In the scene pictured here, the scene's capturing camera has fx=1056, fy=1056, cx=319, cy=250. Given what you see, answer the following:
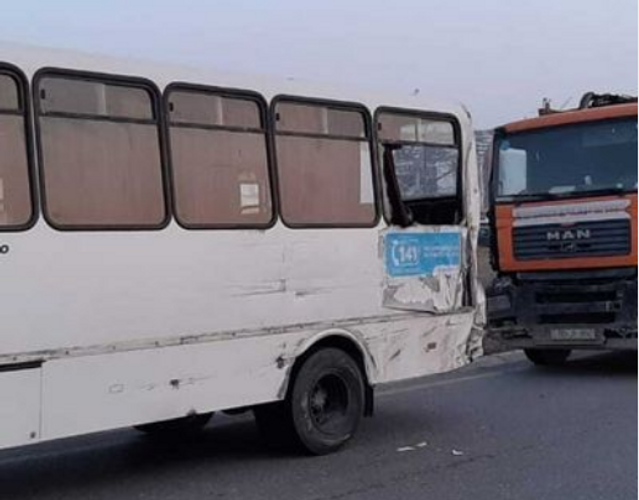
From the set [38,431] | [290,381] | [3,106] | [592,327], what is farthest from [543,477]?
[592,327]

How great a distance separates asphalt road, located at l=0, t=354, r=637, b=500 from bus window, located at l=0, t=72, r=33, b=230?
6.04 feet

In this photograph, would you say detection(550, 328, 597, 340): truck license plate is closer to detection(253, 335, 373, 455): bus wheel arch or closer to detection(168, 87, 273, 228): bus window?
detection(253, 335, 373, 455): bus wheel arch

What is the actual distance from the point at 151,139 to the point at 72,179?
638mm

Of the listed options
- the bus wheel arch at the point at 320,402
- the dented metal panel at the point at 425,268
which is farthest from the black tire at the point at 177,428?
the dented metal panel at the point at 425,268

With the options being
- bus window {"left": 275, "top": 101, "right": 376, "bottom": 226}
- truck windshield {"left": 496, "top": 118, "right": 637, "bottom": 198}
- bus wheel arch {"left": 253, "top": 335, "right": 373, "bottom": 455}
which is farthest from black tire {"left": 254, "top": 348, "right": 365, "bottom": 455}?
truck windshield {"left": 496, "top": 118, "right": 637, "bottom": 198}

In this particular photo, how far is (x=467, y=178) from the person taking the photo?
8.82m

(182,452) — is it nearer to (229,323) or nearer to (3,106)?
(229,323)

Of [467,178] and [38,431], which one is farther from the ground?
[467,178]

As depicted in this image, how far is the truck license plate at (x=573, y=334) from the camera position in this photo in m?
11.8

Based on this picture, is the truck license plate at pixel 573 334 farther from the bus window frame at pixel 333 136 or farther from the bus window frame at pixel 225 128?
the bus window frame at pixel 225 128

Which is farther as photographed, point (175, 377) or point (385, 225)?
point (385, 225)

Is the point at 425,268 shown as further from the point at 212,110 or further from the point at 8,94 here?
the point at 8,94

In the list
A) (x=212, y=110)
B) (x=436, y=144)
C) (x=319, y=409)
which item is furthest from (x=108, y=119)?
A: (x=436, y=144)

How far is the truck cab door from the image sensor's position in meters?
8.09
